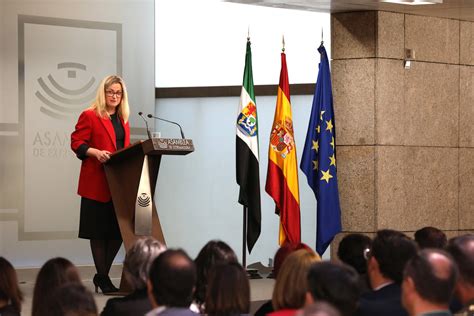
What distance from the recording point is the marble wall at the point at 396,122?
807cm

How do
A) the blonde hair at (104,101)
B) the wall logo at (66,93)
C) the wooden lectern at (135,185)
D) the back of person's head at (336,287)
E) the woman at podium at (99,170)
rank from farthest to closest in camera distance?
the wall logo at (66,93) < the woman at podium at (99,170) < the blonde hair at (104,101) < the wooden lectern at (135,185) < the back of person's head at (336,287)

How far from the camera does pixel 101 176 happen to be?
6.86 meters

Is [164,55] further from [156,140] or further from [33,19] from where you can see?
[156,140]

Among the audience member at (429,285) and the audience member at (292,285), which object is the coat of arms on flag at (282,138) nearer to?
the audience member at (292,285)

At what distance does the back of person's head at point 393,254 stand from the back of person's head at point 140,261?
0.95 meters

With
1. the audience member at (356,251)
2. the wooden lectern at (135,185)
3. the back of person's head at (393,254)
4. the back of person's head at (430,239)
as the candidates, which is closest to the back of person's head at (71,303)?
the back of person's head at (393,254)

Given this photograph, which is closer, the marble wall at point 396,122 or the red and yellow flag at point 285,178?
the marble wall at point 396,122

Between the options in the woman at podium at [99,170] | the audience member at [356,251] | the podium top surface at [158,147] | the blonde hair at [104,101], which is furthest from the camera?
the woman at podium at [99,170]

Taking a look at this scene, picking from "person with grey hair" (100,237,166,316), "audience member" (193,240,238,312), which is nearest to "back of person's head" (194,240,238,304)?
"audience member" (193,240,238,312)

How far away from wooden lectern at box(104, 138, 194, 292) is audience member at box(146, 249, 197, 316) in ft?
9.80

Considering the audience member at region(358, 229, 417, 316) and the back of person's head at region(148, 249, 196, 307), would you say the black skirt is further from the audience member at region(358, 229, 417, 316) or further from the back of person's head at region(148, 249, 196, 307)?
the back of person's head at region(148, 249, 196, 307)

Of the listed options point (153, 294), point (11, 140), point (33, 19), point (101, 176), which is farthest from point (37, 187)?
point (153, 294)

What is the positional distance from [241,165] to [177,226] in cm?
214

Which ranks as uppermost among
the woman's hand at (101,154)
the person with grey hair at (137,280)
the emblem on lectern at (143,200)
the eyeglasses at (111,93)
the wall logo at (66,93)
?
the wall logo at (66,93)
